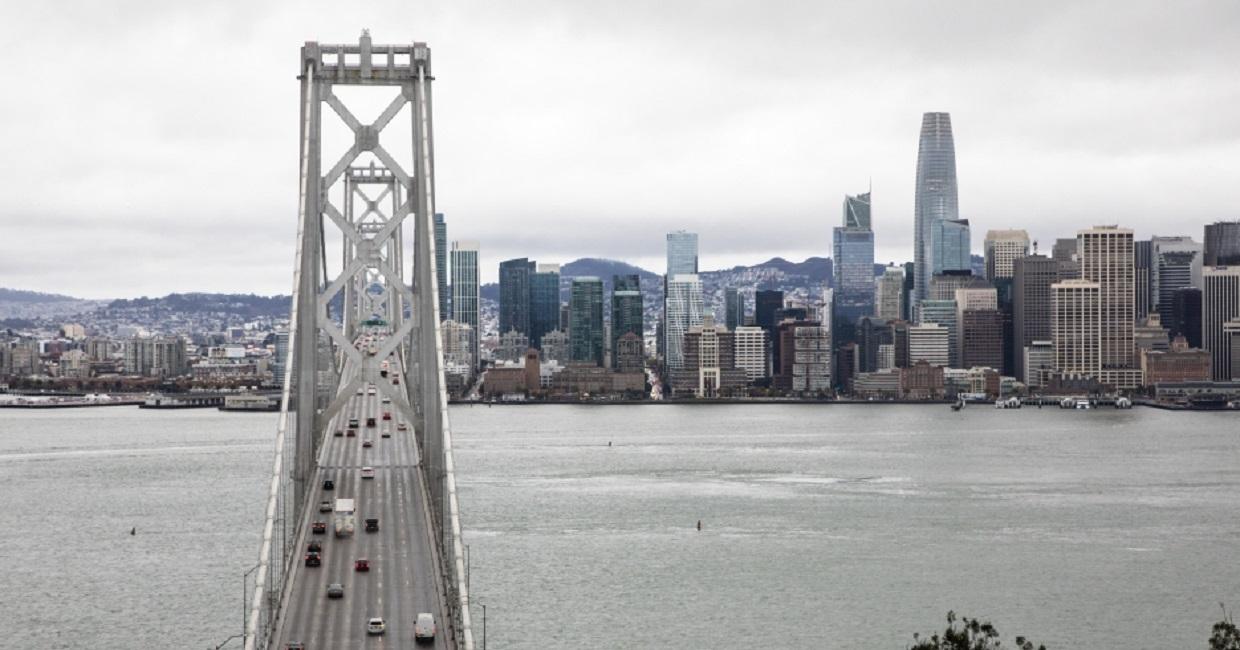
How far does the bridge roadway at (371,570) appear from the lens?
23.0 meters

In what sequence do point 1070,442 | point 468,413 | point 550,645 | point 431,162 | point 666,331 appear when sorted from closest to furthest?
point 431,162 < point 550,645 < point 1070,442 < point 468,413 < point 666,331

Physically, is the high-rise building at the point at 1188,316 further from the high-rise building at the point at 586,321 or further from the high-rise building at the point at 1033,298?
the high-rise building at the point at 586,321

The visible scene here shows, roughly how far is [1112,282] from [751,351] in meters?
29.5

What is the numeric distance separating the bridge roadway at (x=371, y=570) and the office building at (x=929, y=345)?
134m

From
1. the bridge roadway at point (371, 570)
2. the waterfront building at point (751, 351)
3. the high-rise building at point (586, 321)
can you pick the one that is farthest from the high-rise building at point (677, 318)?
the bridge roadway at point (371, 570)

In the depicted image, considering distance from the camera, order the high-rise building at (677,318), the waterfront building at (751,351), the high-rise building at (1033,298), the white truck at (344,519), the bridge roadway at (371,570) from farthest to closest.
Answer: the high-rise building at (677,318) < the high-rise building at (1033,298) < the waterfront building at (751,351) < the white truck at (344,519) < the bridge roadway at (371,570)

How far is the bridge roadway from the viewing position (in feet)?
75.5

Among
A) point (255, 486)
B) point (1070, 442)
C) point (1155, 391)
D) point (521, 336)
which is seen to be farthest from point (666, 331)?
point (255, 486)

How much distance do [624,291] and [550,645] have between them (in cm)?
14204

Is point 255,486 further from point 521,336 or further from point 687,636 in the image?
point 521,336

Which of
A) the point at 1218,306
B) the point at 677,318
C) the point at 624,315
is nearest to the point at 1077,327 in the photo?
the point at 1218,306

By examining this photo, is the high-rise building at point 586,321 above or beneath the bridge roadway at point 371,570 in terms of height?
above

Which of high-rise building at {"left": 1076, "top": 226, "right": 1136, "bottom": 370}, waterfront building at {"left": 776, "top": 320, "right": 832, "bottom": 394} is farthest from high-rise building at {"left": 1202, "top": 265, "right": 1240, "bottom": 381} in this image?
waterfront building at {"left": 776, "top": 320, "right": 832, "bottom": 394}

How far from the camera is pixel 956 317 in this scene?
584 ft
